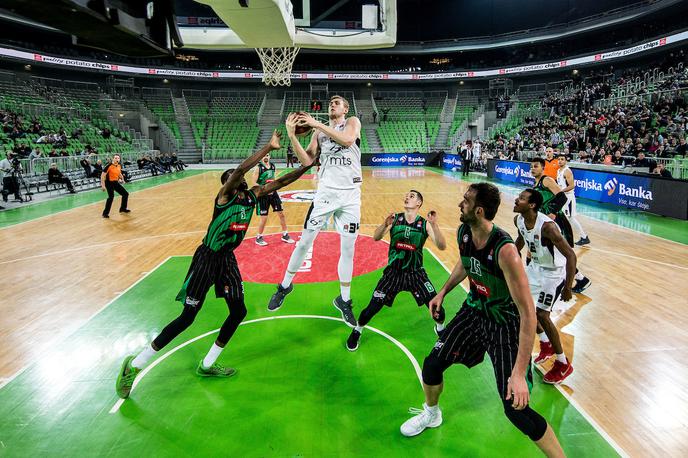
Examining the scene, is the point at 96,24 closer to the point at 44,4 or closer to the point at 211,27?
the point at 44,4

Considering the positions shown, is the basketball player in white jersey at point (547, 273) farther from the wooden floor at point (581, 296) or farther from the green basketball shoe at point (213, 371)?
the green basketball shoe at point (213, 371)

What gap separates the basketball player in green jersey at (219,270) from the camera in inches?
→ 162

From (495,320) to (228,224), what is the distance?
2.55m

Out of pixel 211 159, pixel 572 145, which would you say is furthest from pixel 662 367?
pixel 211 159

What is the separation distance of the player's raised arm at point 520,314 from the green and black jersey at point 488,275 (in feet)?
0.34

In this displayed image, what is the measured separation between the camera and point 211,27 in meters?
9.66

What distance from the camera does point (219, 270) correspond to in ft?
14.0

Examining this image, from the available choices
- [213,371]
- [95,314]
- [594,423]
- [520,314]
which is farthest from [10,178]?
[594,423]

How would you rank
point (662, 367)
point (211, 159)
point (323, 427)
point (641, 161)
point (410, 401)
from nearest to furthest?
point (323, 427) → point (410, 401) → point (662, 367) → point (641, 161) → point (211, 159)

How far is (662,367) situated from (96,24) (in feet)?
20.7

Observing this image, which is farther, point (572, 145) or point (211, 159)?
point (211, 159)

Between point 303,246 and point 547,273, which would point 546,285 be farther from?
point 303,246

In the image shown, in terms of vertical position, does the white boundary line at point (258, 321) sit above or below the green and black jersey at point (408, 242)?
below

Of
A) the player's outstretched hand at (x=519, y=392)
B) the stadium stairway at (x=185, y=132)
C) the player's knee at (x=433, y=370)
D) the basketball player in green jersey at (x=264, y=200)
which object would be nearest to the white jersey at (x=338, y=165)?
the player's knee at (x=433, y=370)
